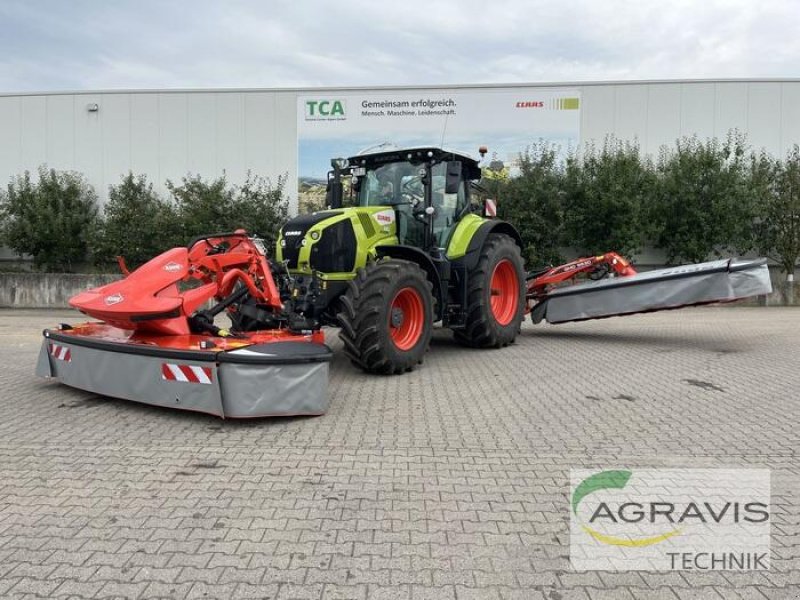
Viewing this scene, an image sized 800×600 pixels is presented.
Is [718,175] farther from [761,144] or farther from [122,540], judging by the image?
[122,540]

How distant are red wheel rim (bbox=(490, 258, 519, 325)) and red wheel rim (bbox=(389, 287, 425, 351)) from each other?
2466 mm

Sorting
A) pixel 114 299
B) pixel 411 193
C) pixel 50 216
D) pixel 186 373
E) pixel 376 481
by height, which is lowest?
pixel 376 481

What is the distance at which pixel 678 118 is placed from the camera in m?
18.8

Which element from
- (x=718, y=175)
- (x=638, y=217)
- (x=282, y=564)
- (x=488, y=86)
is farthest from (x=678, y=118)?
(x=282, y=564)

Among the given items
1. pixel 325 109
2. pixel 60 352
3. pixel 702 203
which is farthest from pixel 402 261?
pixel 702 203

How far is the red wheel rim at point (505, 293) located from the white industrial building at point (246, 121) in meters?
10.4

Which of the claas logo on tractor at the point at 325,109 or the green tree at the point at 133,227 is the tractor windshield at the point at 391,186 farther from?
the green tree at the point at 133,227

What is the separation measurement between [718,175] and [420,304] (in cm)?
1355

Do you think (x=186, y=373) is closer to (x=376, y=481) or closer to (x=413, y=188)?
(x=376, y=481)

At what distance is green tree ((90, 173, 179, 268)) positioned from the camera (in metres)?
18.6

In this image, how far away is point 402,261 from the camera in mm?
7207

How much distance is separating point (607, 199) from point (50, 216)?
16.5m

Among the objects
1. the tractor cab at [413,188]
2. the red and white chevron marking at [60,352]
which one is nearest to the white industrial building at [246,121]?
the tractor cab at [413,188]

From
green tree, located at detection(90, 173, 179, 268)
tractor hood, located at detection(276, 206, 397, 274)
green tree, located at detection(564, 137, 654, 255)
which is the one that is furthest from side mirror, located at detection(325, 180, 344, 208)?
green tree, located at detection(90, 173, 179, 268)
